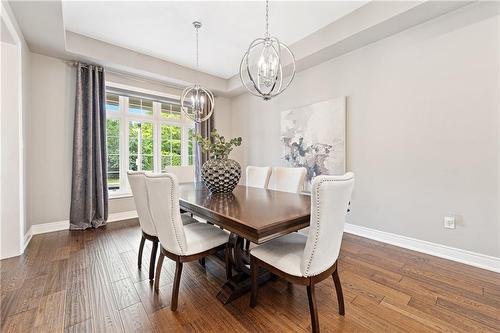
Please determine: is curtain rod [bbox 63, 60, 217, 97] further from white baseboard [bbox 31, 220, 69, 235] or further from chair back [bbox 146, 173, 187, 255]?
chair back [bbox 146, 173, 187, 255]

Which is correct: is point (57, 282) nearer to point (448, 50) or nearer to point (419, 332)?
point (419, 332)

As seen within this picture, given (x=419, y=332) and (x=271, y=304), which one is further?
(x=271, y=304)

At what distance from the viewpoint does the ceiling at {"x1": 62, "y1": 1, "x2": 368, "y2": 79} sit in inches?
101

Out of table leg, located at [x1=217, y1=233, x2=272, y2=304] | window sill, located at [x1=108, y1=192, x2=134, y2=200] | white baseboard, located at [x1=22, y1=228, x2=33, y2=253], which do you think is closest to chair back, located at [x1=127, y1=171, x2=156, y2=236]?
table leg, located at [x1=217, y1=233, x2=272, y2=304]

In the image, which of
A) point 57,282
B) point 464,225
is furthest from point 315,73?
point 57,282

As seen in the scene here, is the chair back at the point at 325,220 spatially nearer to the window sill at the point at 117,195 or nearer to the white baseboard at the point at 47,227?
the white baseboard at the point at 47,227

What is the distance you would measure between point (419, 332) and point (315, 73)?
3302 millimetres

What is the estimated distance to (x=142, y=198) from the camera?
6.08 feet

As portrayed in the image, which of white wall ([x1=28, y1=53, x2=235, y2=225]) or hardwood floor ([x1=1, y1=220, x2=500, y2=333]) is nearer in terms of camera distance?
hardwood floor ([x1=1, y1=220, x2=500, y2=333])

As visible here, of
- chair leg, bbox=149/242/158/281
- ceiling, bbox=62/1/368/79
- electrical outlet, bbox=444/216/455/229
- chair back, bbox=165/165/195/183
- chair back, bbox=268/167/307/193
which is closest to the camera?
chair leg, bbox=149/242/158/281

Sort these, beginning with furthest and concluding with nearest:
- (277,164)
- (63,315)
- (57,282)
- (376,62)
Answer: (277,164) → (376,62) → (57,282) → (63,315)

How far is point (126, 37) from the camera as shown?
319 centimetres

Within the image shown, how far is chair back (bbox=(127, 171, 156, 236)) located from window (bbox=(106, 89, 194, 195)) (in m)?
2.39

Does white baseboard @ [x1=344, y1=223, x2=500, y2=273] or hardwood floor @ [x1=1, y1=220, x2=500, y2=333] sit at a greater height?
white baseboard @ [x1=344, y1=223, x2=500, y2=273]
